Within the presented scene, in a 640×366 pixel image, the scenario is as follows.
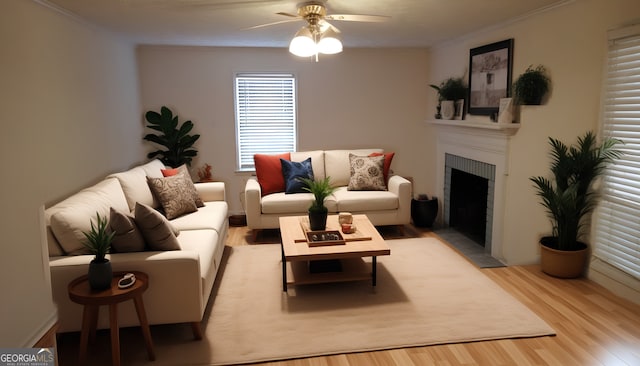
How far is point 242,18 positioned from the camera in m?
3.85

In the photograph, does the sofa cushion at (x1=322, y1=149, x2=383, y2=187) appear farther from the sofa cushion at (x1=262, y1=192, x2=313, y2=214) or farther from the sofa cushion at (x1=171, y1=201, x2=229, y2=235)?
the sofa cushion at (x1=171, y1=201, x2=229, y2=235)

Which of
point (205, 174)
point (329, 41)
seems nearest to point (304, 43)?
point (329, 41)

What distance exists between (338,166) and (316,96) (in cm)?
108

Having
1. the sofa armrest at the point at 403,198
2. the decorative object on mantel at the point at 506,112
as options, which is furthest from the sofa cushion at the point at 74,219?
the decorative object on mantel at the point at 506,112

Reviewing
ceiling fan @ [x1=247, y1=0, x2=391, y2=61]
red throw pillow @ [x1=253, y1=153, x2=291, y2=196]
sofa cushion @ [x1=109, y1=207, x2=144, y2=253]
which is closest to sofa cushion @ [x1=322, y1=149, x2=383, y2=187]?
red throw pillow @ [x1=253, y1=153, x2=291, y2=196]

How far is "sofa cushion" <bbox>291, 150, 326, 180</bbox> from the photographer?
18.0 ft

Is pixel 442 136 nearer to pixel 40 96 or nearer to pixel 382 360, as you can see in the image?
pixel 382 360

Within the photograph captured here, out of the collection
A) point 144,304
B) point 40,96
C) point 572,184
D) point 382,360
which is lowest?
point 382,360

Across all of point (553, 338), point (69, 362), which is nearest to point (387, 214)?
point (553, 338)

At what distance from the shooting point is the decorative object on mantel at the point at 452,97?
16.9 feet

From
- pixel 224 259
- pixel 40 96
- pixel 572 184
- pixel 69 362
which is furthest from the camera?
pixel 224 259

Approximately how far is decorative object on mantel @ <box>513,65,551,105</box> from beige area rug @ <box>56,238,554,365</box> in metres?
1.62

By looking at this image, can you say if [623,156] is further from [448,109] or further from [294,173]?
[294,173]

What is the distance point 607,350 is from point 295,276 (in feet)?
7.19
